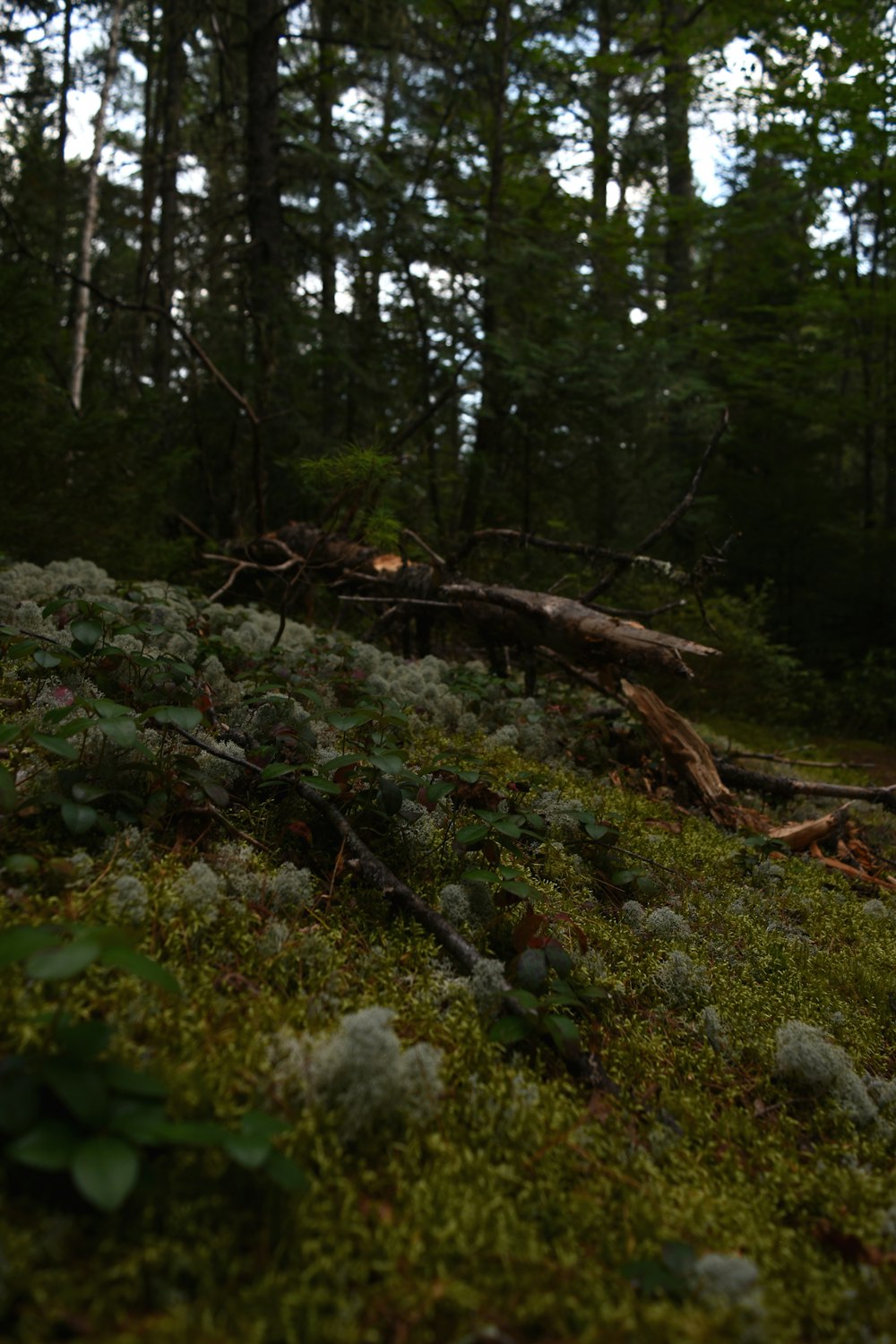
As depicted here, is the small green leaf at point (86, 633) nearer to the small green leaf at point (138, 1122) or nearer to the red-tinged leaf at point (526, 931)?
the red-tinged leaf at point (526, 931)

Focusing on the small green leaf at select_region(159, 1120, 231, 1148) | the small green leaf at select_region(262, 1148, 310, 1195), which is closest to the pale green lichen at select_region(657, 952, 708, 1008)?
the small green leaf at select_region(262, 1148, 310, 1195)

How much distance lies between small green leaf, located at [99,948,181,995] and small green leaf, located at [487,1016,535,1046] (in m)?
0.83

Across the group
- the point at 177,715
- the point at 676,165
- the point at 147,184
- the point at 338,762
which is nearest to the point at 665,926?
the point at 338,762

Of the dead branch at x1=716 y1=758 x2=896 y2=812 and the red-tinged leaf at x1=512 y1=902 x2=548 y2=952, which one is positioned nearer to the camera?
the red-tinged leaf at x1=512 y1=902 x2=548 y2=952

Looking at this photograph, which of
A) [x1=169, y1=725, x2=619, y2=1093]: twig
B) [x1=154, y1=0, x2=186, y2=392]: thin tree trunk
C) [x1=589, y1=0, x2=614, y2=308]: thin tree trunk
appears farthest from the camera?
[x1=154, y1=0, x2=186, y2=392]: thin tree trunk

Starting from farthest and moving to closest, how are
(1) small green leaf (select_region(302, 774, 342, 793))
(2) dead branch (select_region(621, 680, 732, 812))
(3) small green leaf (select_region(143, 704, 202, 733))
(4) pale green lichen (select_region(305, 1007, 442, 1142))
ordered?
(2) dead branch (select_region(621, 680, 732, 812)) → (1) small green leaf (select_region(302, 774, 342, 793)) → (3) small green leaf (select_region(143, 704, 202, 733)) → (4) pale green lichen (select_region(305, 1007, 442, 1142))

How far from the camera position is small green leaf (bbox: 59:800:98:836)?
1986 mm

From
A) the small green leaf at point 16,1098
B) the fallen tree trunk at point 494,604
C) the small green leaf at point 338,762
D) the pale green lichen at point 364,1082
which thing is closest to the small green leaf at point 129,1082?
the small green leaf at point 16,1098

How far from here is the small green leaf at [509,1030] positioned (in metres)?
1.80

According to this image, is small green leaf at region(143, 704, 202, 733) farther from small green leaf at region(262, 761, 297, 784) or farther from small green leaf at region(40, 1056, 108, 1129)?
small green leaf at region(40, 1056, 108, 1129)

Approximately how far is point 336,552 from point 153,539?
1.83m

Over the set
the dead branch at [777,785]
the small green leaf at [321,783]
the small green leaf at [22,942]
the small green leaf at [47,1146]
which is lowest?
the dead branch at [777,785]

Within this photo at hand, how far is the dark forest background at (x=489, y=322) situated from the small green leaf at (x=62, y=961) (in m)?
4.02

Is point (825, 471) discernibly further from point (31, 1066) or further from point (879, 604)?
point (31, 1066)
